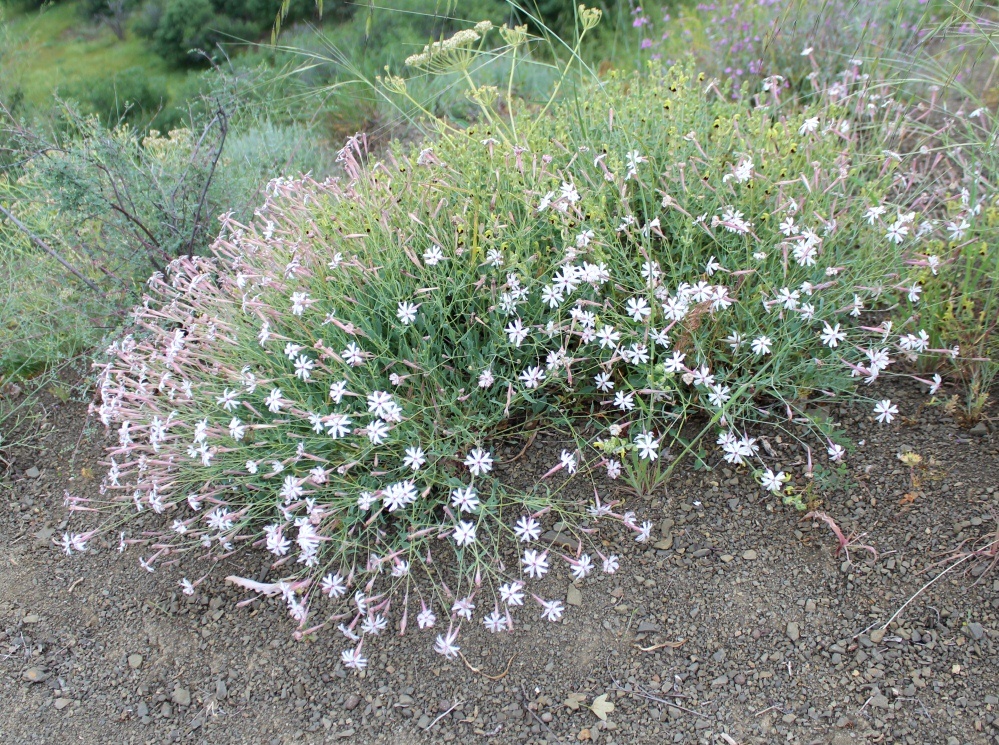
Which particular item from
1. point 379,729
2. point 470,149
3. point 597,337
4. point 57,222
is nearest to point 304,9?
point 57,222

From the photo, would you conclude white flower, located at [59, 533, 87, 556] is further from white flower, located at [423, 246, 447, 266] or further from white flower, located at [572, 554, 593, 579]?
white flower, located at [572, 554, 593, 579]

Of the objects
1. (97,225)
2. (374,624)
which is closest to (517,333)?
(374,624)

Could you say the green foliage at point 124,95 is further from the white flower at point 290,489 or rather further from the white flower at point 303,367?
the white flower at point 290,489

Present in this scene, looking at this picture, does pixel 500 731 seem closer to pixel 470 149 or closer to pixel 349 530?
pixel 349 530

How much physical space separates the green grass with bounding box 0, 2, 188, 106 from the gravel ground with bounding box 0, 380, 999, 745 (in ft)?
25.7

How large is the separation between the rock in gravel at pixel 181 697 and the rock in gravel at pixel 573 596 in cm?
116

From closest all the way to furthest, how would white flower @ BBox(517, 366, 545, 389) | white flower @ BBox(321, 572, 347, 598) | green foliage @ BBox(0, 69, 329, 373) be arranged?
white flower @ BBox(321, 572, 347, 598) → white flower @ BBox(517, 366, 545, 389) → green foliage @ BBox(0, 69, 329, 373)

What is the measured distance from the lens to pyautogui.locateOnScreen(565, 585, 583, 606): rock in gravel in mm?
2289

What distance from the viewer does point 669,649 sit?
2.15 m

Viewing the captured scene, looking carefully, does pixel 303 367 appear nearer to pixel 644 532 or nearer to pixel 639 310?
pixel 639 310

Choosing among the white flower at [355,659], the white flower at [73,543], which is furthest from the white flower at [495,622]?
the white flower at [73,543]

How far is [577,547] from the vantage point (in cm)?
239

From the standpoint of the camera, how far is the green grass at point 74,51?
950 cm

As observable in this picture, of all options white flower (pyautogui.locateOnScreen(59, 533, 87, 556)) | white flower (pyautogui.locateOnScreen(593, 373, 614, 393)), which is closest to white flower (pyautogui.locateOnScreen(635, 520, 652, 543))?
white flower (pyautogui.locateOnScreen(593, 373, 614, 393))
